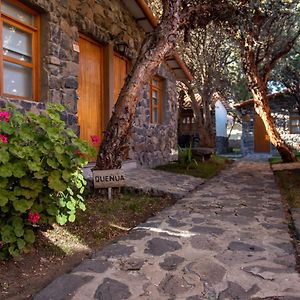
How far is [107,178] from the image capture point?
5.01 metres

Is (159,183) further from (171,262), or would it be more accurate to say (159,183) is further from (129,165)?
(171,262)

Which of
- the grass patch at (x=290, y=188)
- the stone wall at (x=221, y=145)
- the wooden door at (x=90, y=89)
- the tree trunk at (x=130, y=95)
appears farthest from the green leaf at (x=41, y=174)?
the stone wall at (x=221, y=145)

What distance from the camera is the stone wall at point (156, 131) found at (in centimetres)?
863

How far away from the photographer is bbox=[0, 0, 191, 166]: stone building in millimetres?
5070

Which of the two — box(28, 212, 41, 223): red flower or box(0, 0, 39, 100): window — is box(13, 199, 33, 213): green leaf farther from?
box(0, 0, 39, 100): window

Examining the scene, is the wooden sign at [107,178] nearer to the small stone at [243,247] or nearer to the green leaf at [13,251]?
the small stone at [243,247]

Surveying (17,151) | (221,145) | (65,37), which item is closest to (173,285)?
(17,151)

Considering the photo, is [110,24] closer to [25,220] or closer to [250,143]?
[25,220]

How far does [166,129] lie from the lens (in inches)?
426

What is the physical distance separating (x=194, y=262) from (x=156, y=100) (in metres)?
8.15

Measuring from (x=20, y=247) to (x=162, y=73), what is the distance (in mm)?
8520

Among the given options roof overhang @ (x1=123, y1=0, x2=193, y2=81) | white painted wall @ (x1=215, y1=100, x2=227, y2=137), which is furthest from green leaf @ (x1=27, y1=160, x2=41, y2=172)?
white painted wall @ (x1=215, y1=100, x2=227, y2=137)

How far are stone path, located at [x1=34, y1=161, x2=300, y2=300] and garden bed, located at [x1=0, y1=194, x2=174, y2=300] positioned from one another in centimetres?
17

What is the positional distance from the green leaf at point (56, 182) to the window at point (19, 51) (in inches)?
91.0
